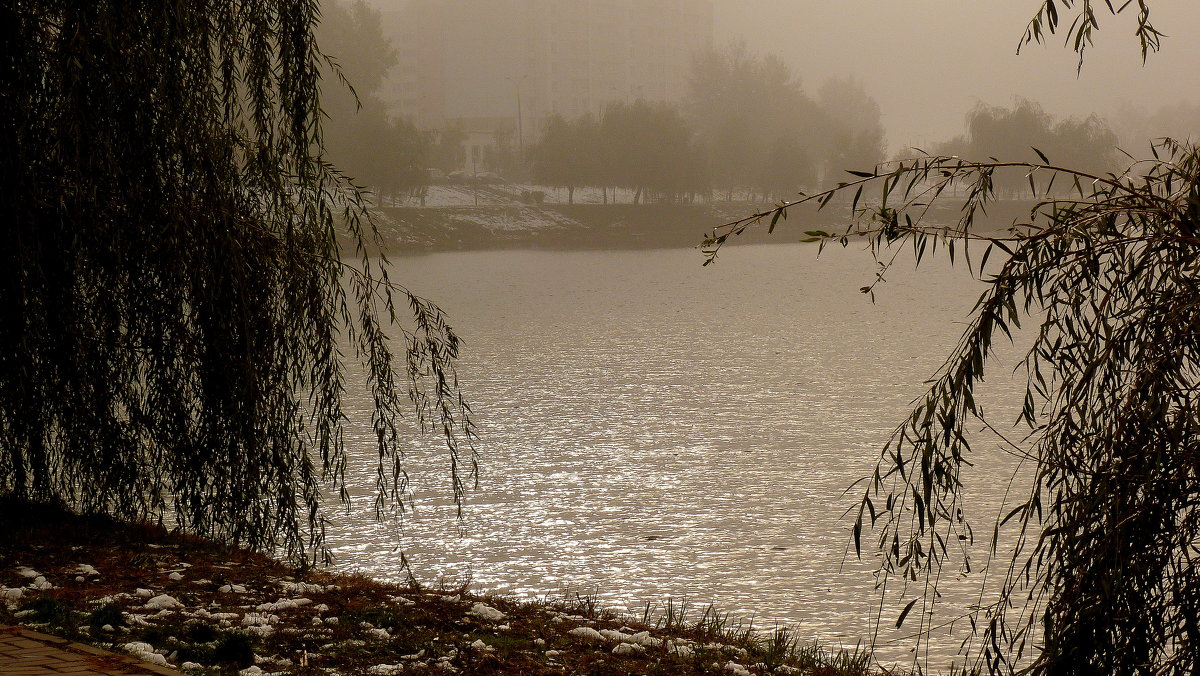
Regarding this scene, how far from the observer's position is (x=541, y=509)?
10.2 meters

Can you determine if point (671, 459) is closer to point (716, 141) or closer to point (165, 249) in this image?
point (165, 249)

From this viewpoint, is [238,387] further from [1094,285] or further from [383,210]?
[383,210]

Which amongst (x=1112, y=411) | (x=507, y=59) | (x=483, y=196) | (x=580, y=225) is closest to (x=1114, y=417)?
(x=1112, y=411)

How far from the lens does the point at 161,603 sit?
17.5 ft

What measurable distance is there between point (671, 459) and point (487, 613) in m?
6.54

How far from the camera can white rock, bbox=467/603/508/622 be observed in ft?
19.8

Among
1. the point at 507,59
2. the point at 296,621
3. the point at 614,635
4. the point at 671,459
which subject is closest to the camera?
the point at 296,621

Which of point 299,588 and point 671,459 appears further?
point 671,459

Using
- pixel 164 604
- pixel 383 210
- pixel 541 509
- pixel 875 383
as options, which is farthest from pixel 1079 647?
pixel 383 210

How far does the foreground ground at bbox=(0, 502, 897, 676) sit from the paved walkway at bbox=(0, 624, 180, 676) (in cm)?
18

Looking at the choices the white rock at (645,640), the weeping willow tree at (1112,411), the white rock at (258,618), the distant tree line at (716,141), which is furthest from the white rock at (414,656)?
the distant tree line at (716,141)

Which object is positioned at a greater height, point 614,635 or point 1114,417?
point 1114,417

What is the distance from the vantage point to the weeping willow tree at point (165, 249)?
19.1ft

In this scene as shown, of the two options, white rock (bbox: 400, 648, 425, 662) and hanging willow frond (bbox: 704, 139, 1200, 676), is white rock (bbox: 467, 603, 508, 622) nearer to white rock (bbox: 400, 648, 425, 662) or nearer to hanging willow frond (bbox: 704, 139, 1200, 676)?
white rock (bbox: 400, 648, 425, 662)
